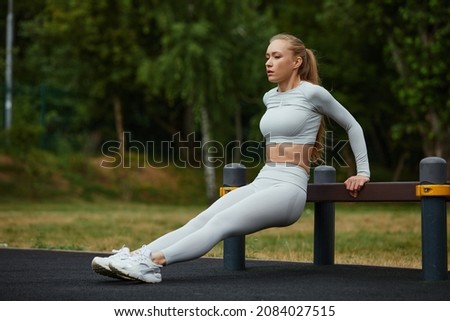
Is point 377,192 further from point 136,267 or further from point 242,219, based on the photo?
point 136,267

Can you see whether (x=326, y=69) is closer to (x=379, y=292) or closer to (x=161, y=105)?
(x=161, y=105)

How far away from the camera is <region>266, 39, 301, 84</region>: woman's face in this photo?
6801mm

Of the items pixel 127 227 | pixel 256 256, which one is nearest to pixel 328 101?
pixel 256 256

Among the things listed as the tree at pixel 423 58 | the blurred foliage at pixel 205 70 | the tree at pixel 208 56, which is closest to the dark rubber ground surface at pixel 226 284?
the blurred foliage at pixel 205 70

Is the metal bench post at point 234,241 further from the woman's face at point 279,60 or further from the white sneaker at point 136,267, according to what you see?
the white sneaker at point 136,267

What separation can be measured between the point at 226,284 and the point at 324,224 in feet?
5.35

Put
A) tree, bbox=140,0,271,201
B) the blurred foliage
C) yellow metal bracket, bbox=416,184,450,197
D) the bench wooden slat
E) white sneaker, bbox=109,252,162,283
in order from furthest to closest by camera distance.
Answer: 1. tree, bbox=140,0,271,201
2. the blurred foliage
3. the bench wooden slat
4. yellow metal bracket, bbox=416,184,450,197
5. white sneaker, bbox=109,252,162,283

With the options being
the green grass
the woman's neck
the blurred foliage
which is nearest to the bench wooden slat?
the woman's neck

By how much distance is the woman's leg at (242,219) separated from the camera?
20.7 feet

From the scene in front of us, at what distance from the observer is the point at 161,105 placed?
128ft

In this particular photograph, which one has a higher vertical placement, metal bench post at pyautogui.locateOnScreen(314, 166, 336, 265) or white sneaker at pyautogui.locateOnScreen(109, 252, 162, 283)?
metal bench post at pyautogui.locateOnScreen(314, 166, 336, 265)

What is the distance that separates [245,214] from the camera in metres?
6.45

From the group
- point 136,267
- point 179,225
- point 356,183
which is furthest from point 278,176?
point 179,225

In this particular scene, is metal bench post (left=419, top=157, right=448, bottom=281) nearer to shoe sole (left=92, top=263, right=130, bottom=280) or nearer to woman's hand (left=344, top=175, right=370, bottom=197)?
woman's hand (left=344, top=175, right=370, bottom=197)
